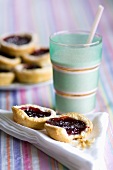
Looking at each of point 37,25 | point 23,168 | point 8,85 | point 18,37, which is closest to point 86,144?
point 23,168

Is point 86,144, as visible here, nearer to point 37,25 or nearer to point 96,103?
point 96,103

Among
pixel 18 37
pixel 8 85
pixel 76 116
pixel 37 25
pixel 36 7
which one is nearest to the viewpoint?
pixel 76 116

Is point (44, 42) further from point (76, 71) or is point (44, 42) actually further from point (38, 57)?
point (76, 71)

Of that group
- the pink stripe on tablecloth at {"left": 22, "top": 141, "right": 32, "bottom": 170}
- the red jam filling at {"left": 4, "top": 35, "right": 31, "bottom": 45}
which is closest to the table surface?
the pink stripe on tablecloth at {"left": 22, "top": 141, "right": 32, "bottom": 170}

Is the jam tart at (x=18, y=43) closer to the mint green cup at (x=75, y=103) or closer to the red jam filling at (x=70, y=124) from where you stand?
the mint green cup at (x=75, y=103)

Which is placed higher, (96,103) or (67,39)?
(67,39)

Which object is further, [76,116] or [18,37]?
[18,37]

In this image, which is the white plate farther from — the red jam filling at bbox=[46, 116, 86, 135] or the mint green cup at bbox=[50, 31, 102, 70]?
the red jam filling at bbox=[46, 116, 86, 135]

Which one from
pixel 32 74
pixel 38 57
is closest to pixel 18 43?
pixel 38 57
